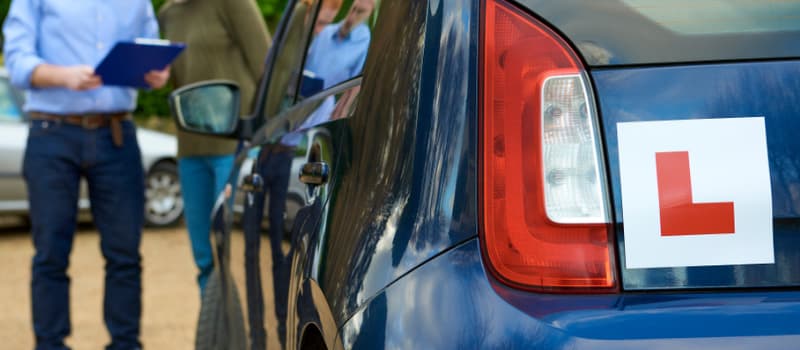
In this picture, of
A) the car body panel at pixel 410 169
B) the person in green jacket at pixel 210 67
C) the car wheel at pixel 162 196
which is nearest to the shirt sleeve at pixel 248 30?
the person in green jacket at pixel 210 67

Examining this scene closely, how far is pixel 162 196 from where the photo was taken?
12.9 m

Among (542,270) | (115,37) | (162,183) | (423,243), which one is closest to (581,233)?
(542,270)

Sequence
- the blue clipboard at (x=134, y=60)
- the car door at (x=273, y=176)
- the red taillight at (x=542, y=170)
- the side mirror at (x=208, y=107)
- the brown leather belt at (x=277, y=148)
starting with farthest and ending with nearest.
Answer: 1. the blue clipboard at (x=134, y=60)
2. the side mirror at (x=208, y=107)
3. the brown leather belt at (x=277, y=148)
4. the car door at (x=273, y=176)
5. the red taillight at (x=542, y=170)

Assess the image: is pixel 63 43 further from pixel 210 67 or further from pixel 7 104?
pixel 7 104

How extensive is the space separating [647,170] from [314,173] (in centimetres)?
85

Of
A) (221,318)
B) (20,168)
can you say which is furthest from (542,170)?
(20,168)

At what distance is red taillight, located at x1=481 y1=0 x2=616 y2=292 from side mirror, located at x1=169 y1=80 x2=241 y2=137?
228 cm

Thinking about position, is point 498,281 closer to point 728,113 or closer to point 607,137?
point 607,137

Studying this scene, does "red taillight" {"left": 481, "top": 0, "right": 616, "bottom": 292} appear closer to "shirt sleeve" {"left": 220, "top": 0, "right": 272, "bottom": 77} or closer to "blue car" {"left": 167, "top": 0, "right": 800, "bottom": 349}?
"blue car" {"left": 167, "top": 0, "right": 800, "bottom": 349}

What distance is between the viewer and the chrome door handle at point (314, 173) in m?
2.45

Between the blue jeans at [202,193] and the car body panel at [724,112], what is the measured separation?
429 centimetres

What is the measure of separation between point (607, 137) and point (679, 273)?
22 centimetres

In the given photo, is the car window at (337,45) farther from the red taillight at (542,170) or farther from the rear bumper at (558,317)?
the rear bumper at (558,317)

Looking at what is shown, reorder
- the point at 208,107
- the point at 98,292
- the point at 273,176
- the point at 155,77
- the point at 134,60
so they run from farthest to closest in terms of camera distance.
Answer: the point at 98,292 < the point at 155,77 < the point at 134,60 < the point at 208,107 < the point at 273,176
